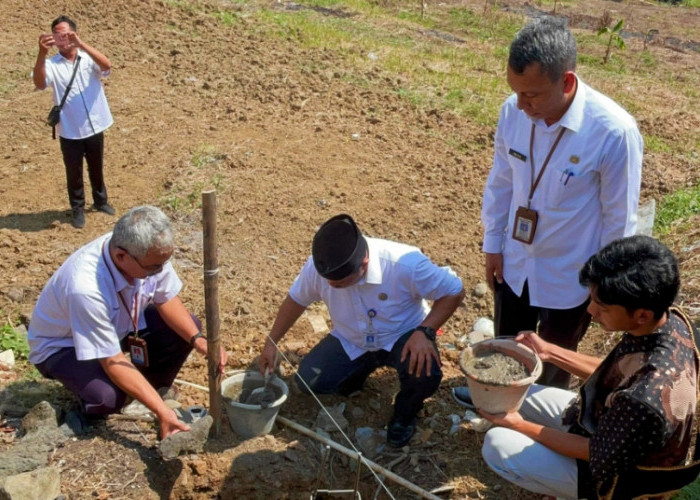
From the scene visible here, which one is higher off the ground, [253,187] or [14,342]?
[253,187]

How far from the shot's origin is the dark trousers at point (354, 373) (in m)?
3.62

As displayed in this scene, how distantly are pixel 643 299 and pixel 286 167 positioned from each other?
180 inches

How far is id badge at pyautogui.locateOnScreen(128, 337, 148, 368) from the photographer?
359 cm

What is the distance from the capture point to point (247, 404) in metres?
3.55

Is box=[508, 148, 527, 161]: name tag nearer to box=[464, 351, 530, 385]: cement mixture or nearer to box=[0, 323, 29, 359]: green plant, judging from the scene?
box=[464, 351, 530, 385]: cement mixture

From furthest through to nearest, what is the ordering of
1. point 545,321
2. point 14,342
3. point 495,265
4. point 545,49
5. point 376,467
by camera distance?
point 14,342 < point 495,265 < point 545,321 < point 376,467 < point 545,49

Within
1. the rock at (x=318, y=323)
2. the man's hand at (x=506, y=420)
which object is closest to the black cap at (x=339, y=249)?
the man's hand at (x=506, y=420)

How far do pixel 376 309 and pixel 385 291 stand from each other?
12cm

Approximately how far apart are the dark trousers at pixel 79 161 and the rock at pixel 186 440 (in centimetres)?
332

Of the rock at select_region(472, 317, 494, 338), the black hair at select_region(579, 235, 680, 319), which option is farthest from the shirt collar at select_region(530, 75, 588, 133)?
the rock at select_region(472, 317, 494, 338)

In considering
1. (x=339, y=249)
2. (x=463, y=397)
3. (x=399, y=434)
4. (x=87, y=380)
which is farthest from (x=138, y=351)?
(x=463, y=397)

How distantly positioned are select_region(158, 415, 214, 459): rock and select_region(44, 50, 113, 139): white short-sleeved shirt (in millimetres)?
3367

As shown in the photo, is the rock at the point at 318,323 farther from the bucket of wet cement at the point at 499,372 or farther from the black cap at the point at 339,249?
the bucket of wet cement at the point at 499,372

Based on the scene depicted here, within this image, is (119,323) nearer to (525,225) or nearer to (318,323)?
(318,323)
